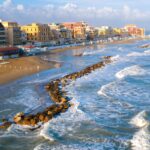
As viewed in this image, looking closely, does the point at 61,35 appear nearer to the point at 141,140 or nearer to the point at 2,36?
the point at 2,36

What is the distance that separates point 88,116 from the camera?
69.7 ft

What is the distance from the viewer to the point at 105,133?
17.8 m

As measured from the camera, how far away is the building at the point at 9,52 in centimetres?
5765

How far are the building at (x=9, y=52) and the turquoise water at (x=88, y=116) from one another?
23.3 metres

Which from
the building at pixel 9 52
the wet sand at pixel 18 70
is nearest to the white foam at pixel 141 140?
the wet sand at pixel 18 70

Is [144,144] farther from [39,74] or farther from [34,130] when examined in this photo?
[39,74]

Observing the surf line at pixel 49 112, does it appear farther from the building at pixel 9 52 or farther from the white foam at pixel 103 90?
the building at pixel 9 52

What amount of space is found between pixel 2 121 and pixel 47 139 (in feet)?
14.7

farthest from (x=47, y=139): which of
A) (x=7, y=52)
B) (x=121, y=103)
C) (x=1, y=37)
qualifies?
(x=1, y=37)

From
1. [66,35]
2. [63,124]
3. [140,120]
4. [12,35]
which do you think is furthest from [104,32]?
[63,124]

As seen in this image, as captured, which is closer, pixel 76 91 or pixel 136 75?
pixel 76 91

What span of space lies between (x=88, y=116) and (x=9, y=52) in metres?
41.0

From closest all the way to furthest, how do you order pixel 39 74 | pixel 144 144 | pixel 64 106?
1. pixel 144 144
2. pixel 64 106
3. pixel 39 74

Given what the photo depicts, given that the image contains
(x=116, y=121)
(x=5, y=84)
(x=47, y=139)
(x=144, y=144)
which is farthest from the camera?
(x=5, y=84)
